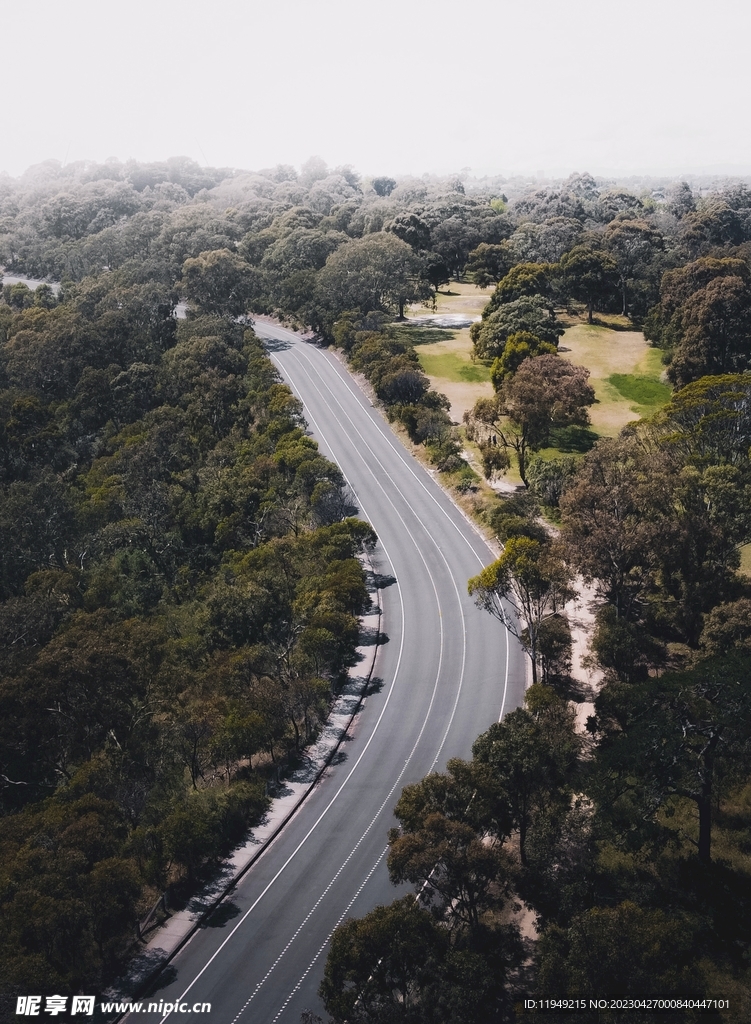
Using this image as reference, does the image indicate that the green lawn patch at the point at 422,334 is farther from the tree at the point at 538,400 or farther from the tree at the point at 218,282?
the tree at the point at 538,400

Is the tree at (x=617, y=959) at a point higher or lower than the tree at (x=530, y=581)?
lower

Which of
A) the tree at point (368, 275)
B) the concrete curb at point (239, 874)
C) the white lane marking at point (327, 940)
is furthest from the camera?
the tree at point (368, 275)

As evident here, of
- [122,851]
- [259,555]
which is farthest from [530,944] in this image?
[259,555]

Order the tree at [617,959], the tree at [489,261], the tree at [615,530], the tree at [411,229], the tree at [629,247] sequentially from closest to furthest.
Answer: the tree at [617,959]
the tree at [615,530]
the tree at [629,247]
the tree at [489,261]
the tree at [411,229]

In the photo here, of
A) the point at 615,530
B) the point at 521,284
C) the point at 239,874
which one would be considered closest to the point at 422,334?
the point at 521,284

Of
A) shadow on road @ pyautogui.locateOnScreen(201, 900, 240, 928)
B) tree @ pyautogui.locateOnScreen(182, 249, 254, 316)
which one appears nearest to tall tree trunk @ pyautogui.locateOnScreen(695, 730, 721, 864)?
shadow on road @ pyautogui.locateOnScreen(201, 900, 240, 928)

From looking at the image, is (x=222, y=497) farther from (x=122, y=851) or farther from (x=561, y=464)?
(x=122, y=851)

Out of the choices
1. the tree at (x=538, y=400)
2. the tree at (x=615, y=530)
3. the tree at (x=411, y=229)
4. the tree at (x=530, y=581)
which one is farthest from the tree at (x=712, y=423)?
the tree at (x=411, y=229)

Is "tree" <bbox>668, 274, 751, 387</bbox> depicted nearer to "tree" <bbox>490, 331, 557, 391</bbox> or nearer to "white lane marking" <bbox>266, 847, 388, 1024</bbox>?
"tree" <bbox>490, 331, 557, 391</bbox>
